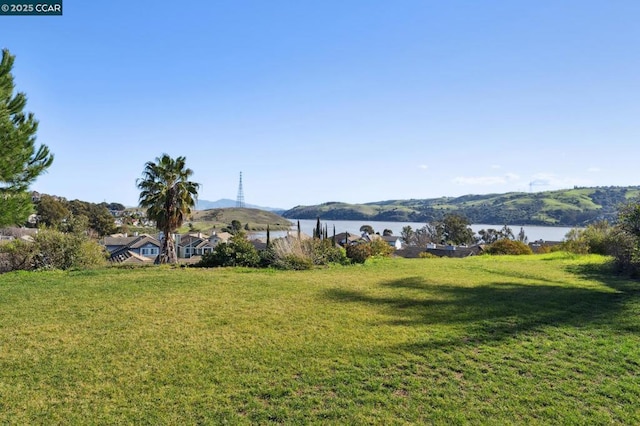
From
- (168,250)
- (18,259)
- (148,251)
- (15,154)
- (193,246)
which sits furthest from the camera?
(148,251)

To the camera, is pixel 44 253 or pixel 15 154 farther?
pixel 44 253

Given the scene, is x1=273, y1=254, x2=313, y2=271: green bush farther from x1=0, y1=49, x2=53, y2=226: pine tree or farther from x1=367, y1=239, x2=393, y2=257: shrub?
x1=0, y1=49, x2=53, y2=226: pine tree

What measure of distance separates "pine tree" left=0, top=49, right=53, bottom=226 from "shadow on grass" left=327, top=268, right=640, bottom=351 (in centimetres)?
928

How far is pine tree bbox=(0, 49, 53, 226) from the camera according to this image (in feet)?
30.6

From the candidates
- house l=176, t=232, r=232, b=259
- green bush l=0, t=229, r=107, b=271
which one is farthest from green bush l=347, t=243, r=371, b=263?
house l=176, t=232, r=232, b=259

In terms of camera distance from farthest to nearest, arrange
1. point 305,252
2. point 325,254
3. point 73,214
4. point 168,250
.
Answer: point 73,214, point 168,250, point 325,254, point 305,252

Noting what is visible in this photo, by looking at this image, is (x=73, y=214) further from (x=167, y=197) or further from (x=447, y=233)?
(x=447, y=233)

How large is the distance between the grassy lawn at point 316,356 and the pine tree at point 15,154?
2.35 m

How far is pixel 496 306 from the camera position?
771 cm

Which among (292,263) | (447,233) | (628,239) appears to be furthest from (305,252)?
(447,233)

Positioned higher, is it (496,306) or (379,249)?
(379,249)

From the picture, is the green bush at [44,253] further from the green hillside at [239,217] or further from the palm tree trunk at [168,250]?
the green hillside at [239,217]

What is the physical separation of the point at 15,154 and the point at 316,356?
1015cm

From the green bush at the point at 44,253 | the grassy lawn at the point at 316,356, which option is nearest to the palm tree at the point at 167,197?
the green bush at the point at 44,253
